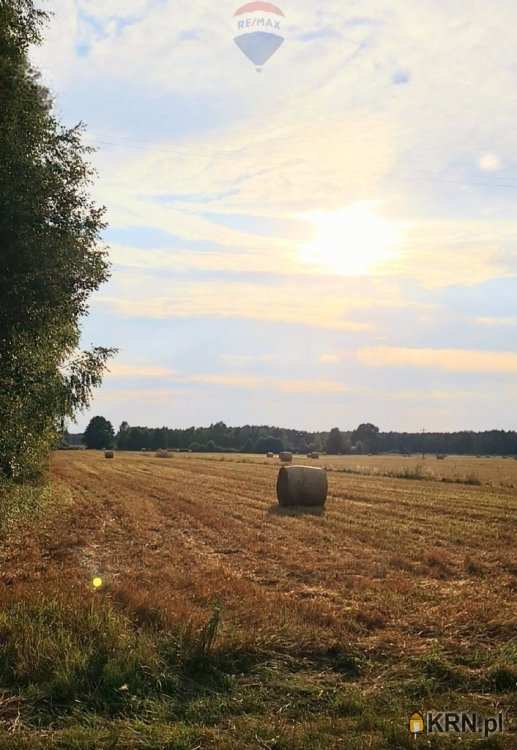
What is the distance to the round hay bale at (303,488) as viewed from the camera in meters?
25.0

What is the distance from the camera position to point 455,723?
5.91 meters

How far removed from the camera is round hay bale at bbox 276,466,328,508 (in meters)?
25.0

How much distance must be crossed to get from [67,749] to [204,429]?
151 meters

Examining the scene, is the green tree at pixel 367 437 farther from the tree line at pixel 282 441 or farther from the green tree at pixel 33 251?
the green tree at pixel 33 251

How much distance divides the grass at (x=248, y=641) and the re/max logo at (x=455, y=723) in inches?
5.7

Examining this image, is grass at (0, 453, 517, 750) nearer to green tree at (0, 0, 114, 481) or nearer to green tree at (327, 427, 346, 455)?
green tree at (0, 0, 114, 481)

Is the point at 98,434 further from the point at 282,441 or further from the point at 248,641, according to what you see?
the point at 248,641

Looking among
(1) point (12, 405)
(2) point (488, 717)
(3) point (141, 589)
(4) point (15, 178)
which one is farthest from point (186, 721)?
(4) point (15, 178)

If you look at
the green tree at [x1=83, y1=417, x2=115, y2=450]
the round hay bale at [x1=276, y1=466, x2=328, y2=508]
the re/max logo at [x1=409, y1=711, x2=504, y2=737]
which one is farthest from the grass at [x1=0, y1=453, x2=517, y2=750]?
the green tree at [x1=83, y1=417, x2=115, y2=450]

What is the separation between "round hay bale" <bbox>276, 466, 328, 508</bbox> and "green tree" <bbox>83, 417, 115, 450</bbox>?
336ft

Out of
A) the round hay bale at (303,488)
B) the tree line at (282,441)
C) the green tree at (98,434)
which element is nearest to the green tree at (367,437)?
the tree line at (282,441)

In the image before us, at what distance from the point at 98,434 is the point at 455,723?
402 ft

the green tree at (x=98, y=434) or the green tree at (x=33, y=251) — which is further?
the green tree at (x=98, y=434)

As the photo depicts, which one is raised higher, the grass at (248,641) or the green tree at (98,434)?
the green tree at (98,434)
